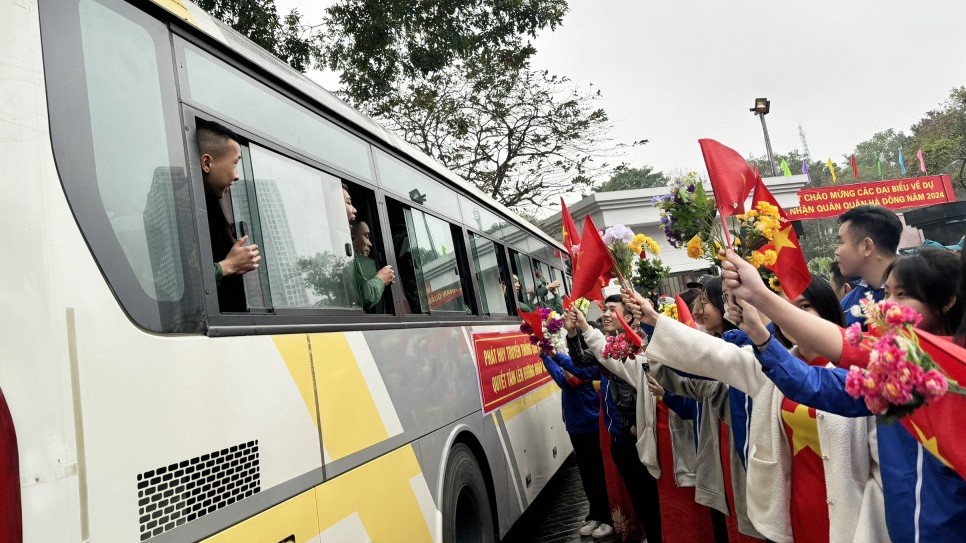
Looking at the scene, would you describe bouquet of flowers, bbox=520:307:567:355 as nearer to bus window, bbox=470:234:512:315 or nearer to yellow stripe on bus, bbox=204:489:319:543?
bus window, bbox=470:234:512:315

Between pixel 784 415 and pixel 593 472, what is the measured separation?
366 centimetres

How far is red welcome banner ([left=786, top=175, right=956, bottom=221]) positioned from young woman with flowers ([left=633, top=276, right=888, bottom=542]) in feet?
57.4

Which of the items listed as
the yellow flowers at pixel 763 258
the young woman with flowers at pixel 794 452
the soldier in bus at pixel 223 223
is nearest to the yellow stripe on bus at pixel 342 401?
the soldier in bus at pixel 223 223

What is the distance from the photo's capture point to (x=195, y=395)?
2062mm

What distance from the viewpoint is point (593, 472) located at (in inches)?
251

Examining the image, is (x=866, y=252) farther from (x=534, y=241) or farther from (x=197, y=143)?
(x=534, y=241)

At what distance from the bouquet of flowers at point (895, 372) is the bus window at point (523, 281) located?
18.7 ft

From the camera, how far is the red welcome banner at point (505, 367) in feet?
17.1

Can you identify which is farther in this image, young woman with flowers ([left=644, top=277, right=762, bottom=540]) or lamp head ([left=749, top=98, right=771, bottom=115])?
lamp head ([left=749, top=98, right=771, bottom=115])

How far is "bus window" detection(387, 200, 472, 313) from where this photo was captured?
13.7 feet

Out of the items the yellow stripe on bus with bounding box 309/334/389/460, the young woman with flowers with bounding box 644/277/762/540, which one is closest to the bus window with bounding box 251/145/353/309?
the yellow stripe on bus with bounding box 309/334/389/460

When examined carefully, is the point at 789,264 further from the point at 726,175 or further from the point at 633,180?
the point at 633,180

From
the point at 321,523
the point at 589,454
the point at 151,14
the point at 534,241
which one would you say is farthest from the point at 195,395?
the point at 534,241

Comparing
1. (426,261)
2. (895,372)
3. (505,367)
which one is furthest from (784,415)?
(505,367)
